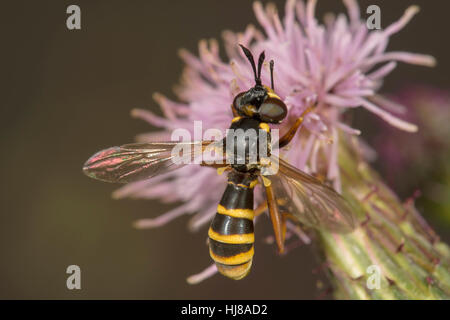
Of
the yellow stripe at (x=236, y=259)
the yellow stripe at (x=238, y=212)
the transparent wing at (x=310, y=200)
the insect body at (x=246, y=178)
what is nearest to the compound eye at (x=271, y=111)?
the insect body at (x=246, y=178)

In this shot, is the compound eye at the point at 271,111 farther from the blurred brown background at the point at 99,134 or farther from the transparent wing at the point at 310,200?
the blurred brown background at the point at 99,134

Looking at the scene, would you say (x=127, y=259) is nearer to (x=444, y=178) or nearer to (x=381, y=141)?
(x=381, y=141)

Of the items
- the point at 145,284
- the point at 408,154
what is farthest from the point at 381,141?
the point at 145,284

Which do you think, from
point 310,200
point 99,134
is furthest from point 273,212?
point 99,134

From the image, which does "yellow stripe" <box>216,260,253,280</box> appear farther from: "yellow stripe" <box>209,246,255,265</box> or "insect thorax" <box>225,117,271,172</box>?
"insect thorax" <box>225,117,271,172</box>

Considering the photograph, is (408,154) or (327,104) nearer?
(327,104)
